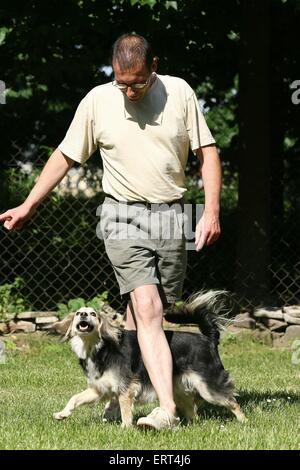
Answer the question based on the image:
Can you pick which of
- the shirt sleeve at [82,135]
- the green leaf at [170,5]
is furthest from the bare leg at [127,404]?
the green leaf at [170,5]

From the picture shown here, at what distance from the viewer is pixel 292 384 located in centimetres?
712

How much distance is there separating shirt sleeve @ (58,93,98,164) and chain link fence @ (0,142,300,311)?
4.04 metres

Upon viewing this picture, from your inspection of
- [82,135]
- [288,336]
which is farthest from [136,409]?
[288,336]

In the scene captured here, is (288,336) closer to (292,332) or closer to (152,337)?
(292,332)

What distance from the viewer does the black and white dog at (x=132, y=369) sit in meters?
5.37

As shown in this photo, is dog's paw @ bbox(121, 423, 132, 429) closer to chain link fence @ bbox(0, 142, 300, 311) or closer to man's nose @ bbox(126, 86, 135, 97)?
man's nose @ bbox(126, 86, 135, 97)

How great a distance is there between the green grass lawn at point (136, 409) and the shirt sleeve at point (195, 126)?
5.27ft

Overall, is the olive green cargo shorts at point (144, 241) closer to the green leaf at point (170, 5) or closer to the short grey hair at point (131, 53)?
the short grey hair at point (131, 53)

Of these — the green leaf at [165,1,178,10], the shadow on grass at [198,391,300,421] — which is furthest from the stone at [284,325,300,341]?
the green leaf at [165,1,178,10]

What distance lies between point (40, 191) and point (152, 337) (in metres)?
1.05

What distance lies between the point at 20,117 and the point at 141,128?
22.9ft

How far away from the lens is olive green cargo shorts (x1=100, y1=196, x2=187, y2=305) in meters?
5.11

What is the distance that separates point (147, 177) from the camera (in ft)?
16.7
